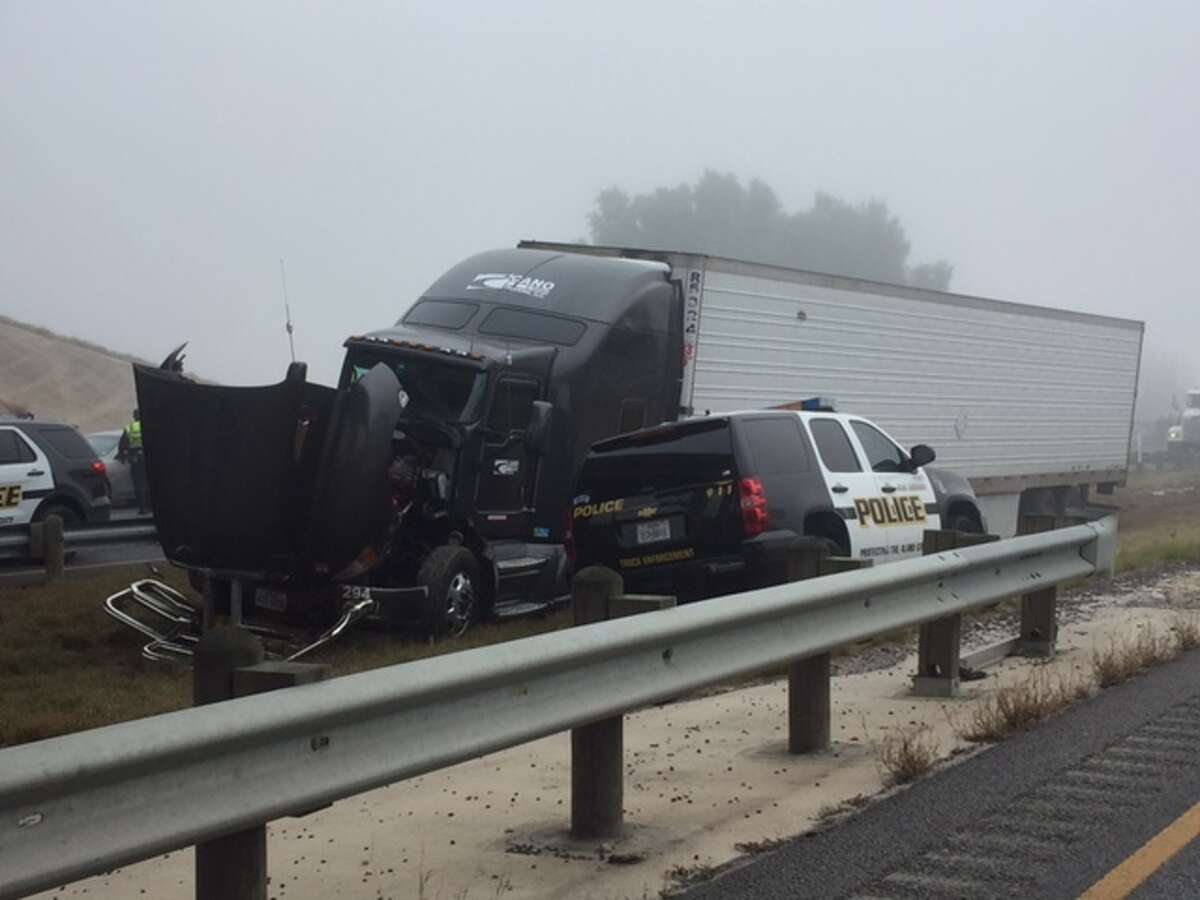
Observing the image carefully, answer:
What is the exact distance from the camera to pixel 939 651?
977 cm

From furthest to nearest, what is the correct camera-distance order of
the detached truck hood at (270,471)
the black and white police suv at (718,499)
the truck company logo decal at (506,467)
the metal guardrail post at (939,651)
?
the truck company logo decal at (506,467)
the black and white police suv at (718,499)
the detached truck hood at (270,471)
the metal guardrail post at (939,651)

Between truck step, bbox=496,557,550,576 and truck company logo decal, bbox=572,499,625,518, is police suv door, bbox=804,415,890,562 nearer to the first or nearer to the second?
truck company logo decal, bbox=572,499,625,518

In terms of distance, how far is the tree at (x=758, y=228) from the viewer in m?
A: 118

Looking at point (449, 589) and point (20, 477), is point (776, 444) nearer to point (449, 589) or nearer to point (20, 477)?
point (449, 589)

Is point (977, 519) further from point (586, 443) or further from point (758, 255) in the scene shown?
point (758, 255)

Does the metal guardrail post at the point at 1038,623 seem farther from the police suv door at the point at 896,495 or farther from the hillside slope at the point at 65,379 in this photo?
the hillside slope at the point at 65,379

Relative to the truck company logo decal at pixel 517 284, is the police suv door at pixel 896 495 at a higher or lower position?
lower

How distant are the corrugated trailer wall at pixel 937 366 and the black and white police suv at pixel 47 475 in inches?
315

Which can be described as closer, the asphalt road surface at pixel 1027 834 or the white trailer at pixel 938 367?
the asphalt road surface at pixel 1027 834

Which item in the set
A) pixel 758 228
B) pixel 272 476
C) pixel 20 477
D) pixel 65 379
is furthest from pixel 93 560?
pixel 758 228

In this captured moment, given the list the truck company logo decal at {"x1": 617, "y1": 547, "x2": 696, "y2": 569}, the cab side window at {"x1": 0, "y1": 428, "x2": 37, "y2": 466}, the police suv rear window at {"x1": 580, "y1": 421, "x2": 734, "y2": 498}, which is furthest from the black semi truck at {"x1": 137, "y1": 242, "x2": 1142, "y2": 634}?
the cab side window at {"x1": 0, "y1": 428, "x2": 37, "y2": 466}

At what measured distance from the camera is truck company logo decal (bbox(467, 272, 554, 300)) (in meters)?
16.8

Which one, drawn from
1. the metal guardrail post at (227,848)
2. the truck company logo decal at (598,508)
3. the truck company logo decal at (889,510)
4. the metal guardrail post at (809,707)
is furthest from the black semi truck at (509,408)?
the metal guardrail post at (227,848)

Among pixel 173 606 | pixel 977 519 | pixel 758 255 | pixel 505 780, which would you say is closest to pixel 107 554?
pixel 173 606
